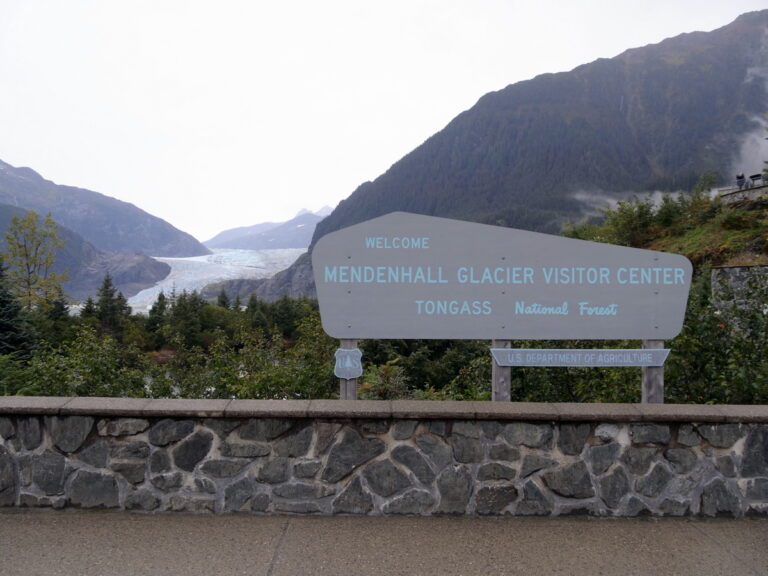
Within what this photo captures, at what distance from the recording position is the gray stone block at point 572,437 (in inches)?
145

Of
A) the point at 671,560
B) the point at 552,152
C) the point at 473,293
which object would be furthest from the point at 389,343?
the point at 552,152

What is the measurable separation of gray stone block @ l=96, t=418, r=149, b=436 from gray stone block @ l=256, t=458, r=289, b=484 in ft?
2.81

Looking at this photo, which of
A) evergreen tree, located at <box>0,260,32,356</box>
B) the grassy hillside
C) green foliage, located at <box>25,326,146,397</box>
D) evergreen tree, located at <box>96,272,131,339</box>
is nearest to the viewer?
green foliage, located at <box>25,326,146,397</box>

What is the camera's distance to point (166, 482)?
12.0 feet

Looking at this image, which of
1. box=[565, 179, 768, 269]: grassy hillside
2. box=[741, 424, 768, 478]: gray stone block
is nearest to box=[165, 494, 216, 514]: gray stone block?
box=[741, 424, 768, 478]: gray stone block

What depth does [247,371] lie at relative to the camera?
6.25m

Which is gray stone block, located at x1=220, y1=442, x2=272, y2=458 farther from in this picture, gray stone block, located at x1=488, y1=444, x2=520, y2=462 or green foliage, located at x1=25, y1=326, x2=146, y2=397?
green foliage, located at x1=25, y1=326, x2=146, y2=397

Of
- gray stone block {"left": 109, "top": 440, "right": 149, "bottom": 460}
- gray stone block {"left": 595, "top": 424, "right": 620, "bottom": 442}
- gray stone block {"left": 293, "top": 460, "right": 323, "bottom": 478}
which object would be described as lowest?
gray stone block {"left": 293, "top": 460, "right": 323, "bottom": 478}

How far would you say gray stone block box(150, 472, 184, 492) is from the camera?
3643 mm

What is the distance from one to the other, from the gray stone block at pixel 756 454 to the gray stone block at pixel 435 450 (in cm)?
201

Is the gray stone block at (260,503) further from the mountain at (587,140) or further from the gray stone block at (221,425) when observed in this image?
the mountain at (587,140)

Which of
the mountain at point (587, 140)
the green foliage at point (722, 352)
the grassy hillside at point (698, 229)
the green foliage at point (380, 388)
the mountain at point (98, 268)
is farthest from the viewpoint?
the mountain at point (98, 268)

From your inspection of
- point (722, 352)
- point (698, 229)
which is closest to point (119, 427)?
point (722, 352)

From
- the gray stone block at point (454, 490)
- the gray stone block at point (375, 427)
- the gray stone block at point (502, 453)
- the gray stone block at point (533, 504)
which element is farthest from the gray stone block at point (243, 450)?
the gray stone block at point (533, 504)
